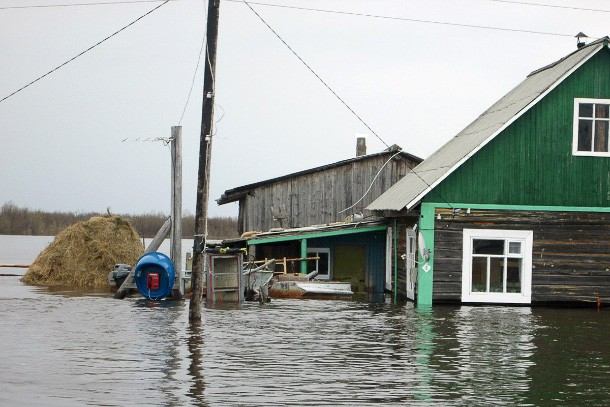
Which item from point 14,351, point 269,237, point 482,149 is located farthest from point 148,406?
point 269,237

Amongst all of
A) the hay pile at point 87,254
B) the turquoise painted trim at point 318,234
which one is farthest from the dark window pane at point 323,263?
the hay pile at point 87,254

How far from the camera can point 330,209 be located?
134 feet

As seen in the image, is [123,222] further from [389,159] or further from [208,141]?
[208,141]

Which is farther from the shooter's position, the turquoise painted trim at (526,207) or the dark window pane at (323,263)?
the dark window pane at (323,263)

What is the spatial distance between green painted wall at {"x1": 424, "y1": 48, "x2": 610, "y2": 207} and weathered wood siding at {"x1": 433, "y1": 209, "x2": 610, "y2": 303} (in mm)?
532

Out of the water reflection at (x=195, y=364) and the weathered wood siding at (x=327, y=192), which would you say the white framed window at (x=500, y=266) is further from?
the weathered wood siding at (x=327, y=192)

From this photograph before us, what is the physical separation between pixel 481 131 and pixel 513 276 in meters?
4.94

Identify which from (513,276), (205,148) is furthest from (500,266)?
(205,148)

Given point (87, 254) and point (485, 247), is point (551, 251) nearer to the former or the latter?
point (485, 247)

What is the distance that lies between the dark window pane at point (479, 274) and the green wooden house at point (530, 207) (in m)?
0.03

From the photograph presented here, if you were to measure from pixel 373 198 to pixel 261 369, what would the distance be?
25457 millimetres

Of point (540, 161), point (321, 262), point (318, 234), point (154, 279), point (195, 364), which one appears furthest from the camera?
point (321, 262)

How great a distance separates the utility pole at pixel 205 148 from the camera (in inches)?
888

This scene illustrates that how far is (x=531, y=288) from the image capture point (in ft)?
95.7
